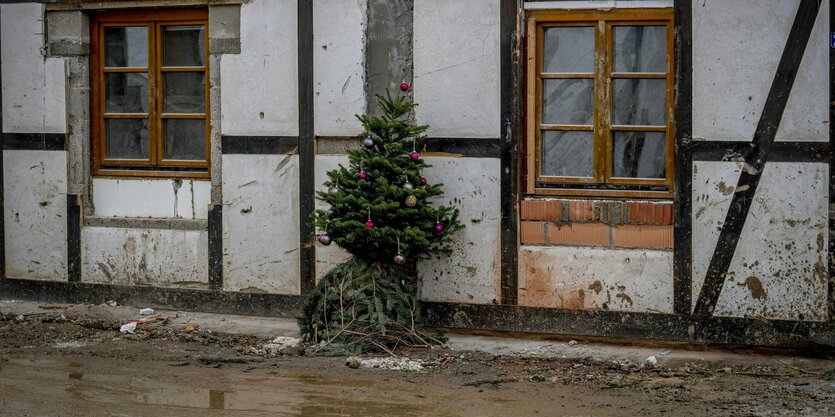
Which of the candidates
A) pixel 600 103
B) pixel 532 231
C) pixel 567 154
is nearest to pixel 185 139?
pixel 532 231

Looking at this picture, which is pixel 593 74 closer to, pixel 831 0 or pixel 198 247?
pixel 831 0

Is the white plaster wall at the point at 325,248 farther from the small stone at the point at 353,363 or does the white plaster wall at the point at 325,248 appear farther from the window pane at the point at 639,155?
the window pane at the point at 639,155

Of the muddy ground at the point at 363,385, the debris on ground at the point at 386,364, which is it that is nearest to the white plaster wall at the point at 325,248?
the muddy ground at the point at 363,385

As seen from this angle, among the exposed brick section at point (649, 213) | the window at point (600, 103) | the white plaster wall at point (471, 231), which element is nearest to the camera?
the exposed brick section at point (649, 213)

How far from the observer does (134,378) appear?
718cm

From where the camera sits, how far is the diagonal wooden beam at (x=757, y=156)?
25.0 feet

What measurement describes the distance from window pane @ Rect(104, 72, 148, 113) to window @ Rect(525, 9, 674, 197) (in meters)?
3.35

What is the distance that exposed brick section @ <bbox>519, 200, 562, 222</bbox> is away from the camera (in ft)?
27.3

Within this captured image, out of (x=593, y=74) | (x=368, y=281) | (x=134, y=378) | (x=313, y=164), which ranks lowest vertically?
(x=134, y=378)

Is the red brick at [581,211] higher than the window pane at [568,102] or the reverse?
the reverse

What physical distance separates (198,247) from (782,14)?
15.8 feet

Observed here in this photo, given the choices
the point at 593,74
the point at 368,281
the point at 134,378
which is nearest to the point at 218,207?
the point at 368,281

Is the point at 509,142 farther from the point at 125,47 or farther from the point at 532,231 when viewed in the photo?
the point at 125,47

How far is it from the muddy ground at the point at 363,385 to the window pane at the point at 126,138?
1.90 meters
